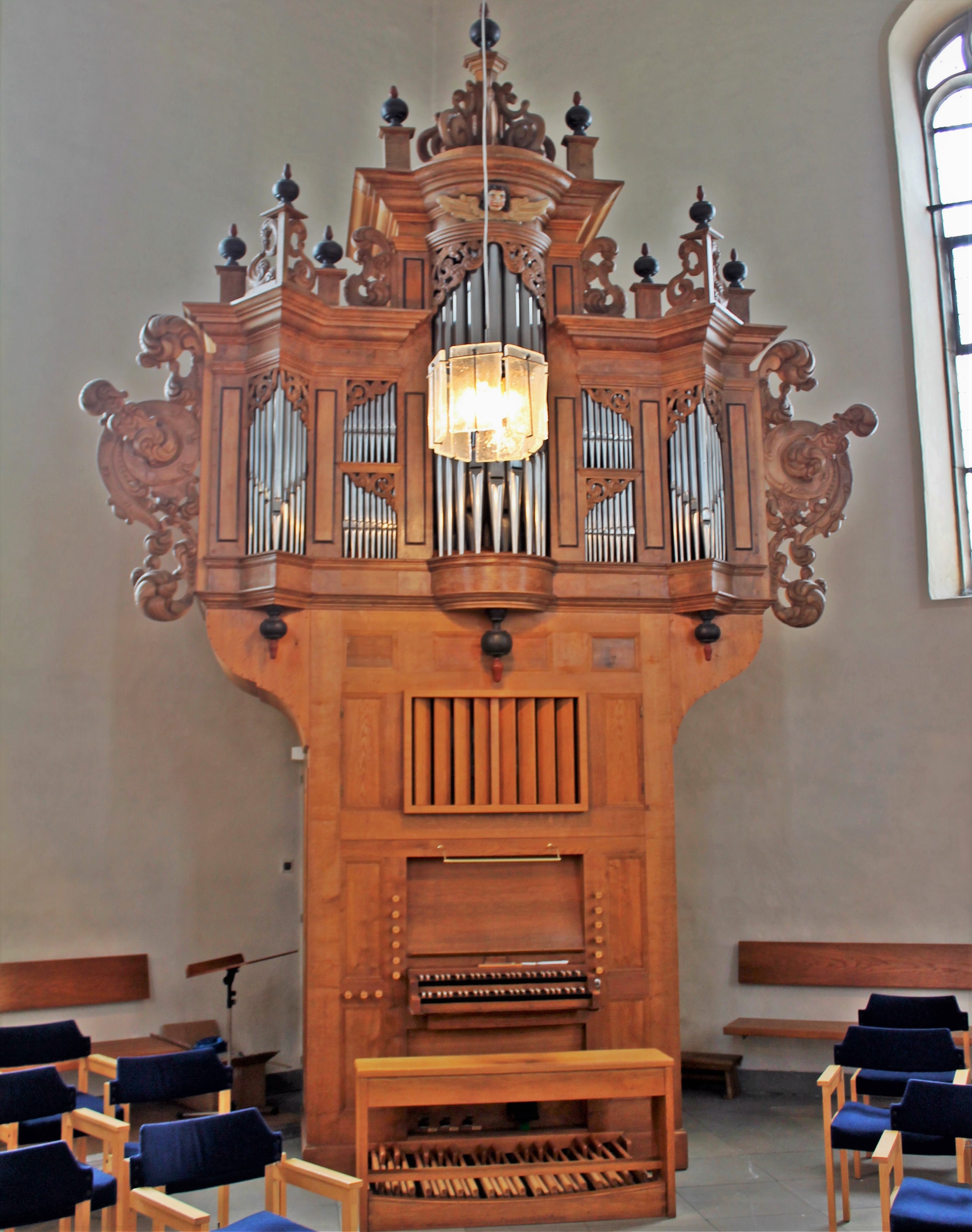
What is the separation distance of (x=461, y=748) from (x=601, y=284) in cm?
341

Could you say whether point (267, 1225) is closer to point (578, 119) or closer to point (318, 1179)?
point (318, 1179)

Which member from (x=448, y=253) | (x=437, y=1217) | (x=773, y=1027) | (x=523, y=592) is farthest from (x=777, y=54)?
(x=437, y=1217)

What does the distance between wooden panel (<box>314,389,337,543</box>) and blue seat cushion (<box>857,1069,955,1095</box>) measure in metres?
4.72

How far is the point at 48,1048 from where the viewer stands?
263 inches

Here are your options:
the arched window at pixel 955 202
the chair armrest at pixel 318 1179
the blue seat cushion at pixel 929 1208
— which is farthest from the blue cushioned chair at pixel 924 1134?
the arched window at pixel 955 202

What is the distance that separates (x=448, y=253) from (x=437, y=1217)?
5.94 m

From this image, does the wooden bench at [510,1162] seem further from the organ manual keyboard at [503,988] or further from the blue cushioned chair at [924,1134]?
the blue cushioned chair at [924,1134]

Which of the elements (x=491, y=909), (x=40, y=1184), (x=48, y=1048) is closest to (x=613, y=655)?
(x=491, y=909)

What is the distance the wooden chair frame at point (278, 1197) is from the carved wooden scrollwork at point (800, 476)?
4.64m

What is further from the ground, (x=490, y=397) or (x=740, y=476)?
(x=740, y=476)

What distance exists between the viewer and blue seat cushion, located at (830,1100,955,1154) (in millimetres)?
5902

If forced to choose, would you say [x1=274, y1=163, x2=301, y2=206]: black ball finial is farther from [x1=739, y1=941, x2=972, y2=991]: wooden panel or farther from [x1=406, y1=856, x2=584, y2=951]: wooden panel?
[x1=739, y1=941, x2=972, y2=991]: wooden panel

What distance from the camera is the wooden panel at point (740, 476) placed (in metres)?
7.79

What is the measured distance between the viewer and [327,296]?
7.60 m
